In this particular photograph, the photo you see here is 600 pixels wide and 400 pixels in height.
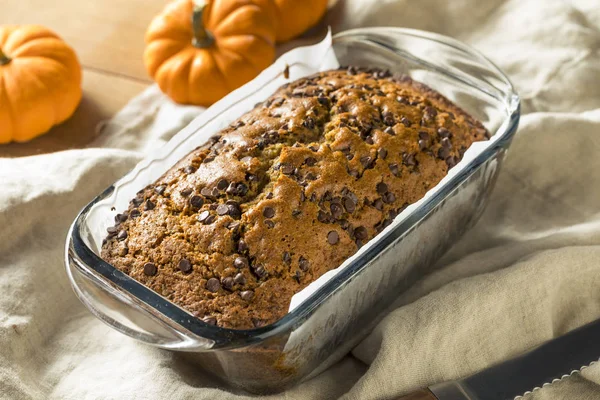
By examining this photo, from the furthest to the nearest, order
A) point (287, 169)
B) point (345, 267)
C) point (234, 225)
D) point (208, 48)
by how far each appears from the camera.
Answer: point (208, 48) → point (287, 169) → point (234, 225) → point (345, 267)

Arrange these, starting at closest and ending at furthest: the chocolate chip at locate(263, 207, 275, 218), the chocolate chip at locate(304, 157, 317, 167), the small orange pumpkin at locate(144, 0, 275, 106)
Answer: the chocolate chip at locate(263, 207, 275, 218)
the chocolate chip at locate(304, 157, 317, 167)
the small orange pumpkin at locate(144, 0, 275, 106)

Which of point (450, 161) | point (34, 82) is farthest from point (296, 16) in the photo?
point (450, 161)

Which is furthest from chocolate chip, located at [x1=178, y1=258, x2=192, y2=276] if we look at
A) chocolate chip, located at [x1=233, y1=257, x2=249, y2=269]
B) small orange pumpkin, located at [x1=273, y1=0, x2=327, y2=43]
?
small orange pumpkin, located at [x1=273, y1=0, x2=327, y2=43]

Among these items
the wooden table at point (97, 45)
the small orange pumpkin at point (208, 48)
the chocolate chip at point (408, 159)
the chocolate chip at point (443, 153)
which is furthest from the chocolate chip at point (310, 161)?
the wooden table at point (97, 45)

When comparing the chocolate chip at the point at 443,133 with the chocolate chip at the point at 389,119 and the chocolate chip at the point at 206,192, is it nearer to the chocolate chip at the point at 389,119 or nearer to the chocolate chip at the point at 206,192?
the chocolate chip at the point at 389,119

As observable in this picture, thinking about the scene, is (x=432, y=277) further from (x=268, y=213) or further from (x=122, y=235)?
(x=122, y=235)

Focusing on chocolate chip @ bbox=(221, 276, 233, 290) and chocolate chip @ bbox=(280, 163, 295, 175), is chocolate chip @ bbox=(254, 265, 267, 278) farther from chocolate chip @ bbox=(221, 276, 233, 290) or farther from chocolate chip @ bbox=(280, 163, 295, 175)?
chocolate chip @ bbox=(280, 163, 295, 175)
